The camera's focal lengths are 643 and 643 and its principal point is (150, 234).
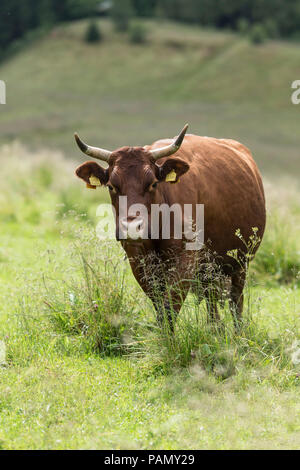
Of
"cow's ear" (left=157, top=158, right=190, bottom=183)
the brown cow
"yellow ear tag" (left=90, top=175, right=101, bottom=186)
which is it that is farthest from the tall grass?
"cow's ear" (left=157, top=158, right=190, bottom=183)

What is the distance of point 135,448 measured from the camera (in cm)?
447

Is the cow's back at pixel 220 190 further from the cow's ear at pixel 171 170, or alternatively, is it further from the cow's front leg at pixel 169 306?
the cow's front leg at pixel 169 306

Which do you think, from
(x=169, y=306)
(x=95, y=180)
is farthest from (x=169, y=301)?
(x=95, y=180)

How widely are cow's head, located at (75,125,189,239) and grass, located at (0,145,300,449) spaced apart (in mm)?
904

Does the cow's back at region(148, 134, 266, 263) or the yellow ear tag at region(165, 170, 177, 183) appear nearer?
the yellow ear tag at region(165, 170, 177, 183)

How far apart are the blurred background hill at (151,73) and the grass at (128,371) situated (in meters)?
24.4

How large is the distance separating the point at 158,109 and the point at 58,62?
2103 centimetres

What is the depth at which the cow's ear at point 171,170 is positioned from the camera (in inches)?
231

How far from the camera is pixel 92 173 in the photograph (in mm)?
6180

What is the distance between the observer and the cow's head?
218 inches

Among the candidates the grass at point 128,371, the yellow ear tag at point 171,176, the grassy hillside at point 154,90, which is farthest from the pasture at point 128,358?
the grassy hillside at point 154,90

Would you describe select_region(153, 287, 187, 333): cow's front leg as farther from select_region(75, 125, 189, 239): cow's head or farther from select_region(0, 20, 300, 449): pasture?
select_region(75, 125, 189, 239): cow's head

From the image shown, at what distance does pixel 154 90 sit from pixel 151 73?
502 cm

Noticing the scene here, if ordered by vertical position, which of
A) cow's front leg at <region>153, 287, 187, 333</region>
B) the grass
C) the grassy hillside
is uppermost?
the grassy hillside
